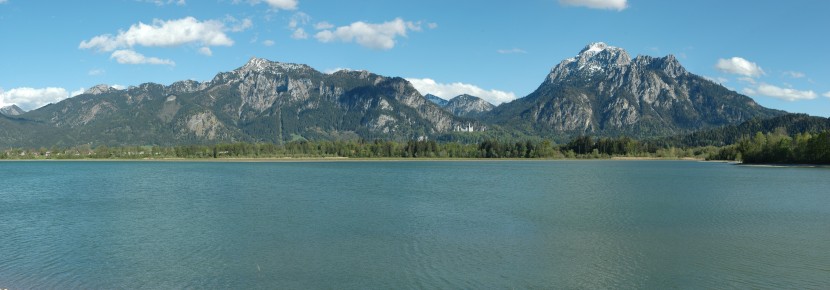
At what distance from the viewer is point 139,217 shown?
1928 inches

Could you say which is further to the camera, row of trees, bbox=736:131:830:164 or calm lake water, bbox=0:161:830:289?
row of trees, bbox=736:131:830:164

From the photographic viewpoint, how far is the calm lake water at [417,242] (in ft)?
89.3

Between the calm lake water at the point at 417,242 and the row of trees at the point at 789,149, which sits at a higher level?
the row of trees at the point at 789,149

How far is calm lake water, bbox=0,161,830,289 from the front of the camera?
2722 centimetres

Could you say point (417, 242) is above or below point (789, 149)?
below

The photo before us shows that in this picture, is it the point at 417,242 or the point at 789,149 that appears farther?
the point at 789,149

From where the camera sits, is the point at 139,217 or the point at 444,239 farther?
the point at 139,217

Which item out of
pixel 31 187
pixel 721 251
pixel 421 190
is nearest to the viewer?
pixel 721 251

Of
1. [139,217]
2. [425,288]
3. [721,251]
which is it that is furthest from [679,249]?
[139,217]

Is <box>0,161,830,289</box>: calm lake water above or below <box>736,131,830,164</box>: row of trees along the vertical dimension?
below

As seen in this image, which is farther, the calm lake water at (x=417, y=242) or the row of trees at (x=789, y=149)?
the row of trees at (x=789, y=149)

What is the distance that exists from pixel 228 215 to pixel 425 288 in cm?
3034

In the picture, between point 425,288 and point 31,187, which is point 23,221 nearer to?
point 425,288

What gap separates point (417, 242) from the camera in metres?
36.5
